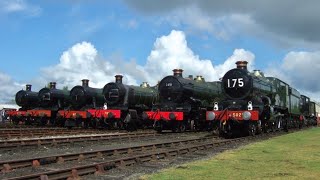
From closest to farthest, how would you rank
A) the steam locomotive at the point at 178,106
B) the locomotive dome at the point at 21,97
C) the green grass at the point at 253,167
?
1. the green grass at the point at 253,167
2. the steam locomotive at the point at 178,106
3. the locomotive dome at the point at 21,97

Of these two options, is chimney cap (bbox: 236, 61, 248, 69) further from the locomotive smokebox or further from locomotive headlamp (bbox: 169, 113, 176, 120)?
the locomotive smokebox

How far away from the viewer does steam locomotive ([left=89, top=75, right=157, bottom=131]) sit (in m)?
28.1

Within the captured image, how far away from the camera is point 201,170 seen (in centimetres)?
1009

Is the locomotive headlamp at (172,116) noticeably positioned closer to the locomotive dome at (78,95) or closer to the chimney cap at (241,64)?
the chimney cap at (241,64)

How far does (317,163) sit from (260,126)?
10455mm

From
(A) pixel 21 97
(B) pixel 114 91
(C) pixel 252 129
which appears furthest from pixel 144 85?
(C) pixel 252 129

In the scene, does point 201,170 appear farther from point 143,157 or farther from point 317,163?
point 317,163

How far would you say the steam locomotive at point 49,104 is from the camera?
33.8 meters

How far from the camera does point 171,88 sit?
25875mm

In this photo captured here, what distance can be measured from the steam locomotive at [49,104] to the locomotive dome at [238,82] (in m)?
16.8

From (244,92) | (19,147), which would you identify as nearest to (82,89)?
(244,92)

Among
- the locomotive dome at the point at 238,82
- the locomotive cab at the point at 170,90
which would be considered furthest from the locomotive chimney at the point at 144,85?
the locomotive dome at the point at 238,82

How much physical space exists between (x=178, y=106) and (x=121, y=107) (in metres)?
4.89

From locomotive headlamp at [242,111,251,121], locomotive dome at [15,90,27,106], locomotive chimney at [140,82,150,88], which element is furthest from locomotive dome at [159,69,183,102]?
locomotive dome at [15,90,27,106]
